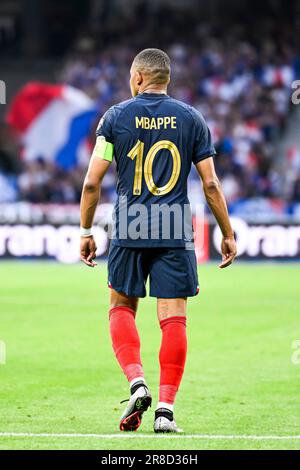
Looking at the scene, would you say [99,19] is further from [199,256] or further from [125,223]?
[125,223]

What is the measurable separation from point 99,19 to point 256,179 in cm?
1187

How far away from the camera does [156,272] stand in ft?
24.9

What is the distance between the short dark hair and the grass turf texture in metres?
2.24

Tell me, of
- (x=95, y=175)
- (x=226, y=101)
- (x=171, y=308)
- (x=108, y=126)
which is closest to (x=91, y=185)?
(x=95, y=175)

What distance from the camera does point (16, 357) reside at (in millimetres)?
11453

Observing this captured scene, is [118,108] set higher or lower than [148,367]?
higher

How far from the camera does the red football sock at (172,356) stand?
7.44 metres

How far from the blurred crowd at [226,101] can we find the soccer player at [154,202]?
19.2 meters

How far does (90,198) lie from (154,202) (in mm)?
406

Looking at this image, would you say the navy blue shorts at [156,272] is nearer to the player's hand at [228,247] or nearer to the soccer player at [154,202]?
the soccer player at [154,202]

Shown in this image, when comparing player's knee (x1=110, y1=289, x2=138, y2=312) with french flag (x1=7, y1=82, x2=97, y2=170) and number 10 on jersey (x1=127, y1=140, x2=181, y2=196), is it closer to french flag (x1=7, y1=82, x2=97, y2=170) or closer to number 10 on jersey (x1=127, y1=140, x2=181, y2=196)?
number 10 on jersey (x1=127, y1=140, x2=181, y2=196)

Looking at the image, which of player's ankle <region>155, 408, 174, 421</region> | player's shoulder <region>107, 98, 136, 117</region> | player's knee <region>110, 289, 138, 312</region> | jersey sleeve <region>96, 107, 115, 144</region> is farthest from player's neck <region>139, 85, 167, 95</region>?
player's ankle <region>155, 408, 174, 421</region>

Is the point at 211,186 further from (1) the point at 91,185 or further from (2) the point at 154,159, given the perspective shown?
(1) the point at 91,185

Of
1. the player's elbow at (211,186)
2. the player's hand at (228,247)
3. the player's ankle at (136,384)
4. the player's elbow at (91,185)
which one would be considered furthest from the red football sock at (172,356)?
the player's elbow at (91,185)
